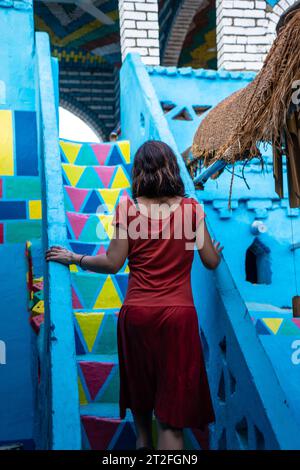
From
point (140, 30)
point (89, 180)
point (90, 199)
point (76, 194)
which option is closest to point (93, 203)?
point (90, 199)

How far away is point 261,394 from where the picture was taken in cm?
355

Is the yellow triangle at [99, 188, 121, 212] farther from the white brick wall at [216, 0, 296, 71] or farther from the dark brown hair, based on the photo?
the white brick wall at [216, 0, 296, 71]

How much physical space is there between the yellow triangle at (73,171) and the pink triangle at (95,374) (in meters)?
2.66

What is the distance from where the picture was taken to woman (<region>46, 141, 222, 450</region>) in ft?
10.2

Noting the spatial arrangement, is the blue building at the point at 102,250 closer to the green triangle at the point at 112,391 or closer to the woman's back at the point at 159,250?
the green triangle at the point at 112,391

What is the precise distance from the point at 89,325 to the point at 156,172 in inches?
77.3

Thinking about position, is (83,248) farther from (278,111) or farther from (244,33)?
(244,33)

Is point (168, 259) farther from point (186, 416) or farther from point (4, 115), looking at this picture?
point (4, 115)

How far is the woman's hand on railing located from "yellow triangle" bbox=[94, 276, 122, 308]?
161 centimetres

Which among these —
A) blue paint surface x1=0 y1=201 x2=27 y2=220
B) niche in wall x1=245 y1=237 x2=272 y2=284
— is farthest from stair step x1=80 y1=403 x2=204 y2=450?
niche in wall x1=245 y1=237 x2=272 y2=284

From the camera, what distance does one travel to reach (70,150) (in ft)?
24.3

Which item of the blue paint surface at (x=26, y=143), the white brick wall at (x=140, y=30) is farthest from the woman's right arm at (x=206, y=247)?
the white brick wall at (x=140, y=30)

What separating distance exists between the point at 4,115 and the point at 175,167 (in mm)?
4353
